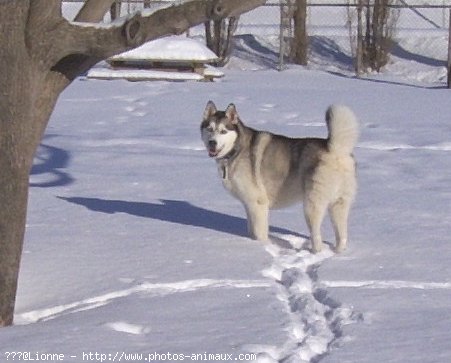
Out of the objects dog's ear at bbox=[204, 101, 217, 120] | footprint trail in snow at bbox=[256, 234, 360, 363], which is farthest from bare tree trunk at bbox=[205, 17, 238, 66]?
footprint trail in snow at bbox=[256, 234, 360, 363]

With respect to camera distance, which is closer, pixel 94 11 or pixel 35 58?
pixel 35 58

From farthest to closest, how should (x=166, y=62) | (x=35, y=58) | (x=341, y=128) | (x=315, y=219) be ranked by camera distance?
1. (x=166, y=62)
2. (x=315, y=219)
3. (x=341, y=128)
4. (x=35, y=58)

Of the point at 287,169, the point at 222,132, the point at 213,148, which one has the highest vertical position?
the point at 222,132

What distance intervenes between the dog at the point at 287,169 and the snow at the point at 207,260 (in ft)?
0.81

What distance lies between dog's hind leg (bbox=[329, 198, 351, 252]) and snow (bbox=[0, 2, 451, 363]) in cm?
10

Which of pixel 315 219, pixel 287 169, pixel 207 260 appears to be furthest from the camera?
pixel 287 169

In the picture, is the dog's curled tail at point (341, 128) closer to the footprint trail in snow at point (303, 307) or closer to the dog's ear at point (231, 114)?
the footprint trail in snow at point (303, 307)

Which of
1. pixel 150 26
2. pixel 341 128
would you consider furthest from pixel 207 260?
pixel 150 26

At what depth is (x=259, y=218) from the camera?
8.34m

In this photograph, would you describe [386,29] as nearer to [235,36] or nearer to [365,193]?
[235,36]

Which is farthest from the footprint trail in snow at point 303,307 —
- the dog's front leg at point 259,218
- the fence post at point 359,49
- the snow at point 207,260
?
the fence post at point 359,49

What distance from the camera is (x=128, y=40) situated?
579 centimetres

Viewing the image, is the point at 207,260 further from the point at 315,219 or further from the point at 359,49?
the point at 359,49

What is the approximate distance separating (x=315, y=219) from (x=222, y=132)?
3.42 feet
